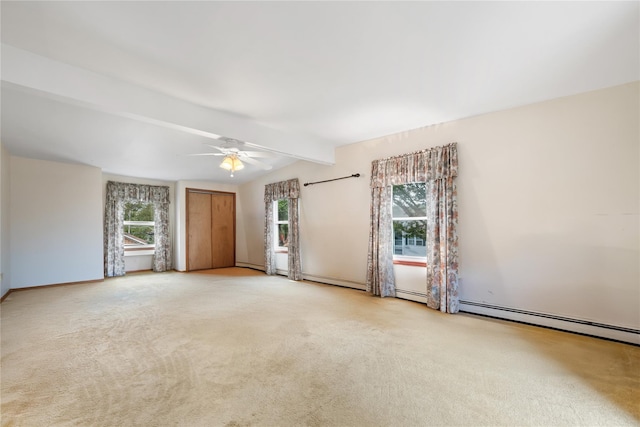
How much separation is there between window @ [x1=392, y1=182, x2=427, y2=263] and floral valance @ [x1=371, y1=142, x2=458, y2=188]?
24 cm

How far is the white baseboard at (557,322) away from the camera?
9.34 feet

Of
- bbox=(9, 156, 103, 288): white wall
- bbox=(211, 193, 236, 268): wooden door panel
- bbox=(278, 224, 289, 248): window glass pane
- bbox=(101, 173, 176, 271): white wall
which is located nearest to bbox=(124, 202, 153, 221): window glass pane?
bbox=(101, 173, 176, 271): white wall

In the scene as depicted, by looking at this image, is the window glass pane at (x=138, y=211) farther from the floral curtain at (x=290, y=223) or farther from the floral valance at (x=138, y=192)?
the floral curtain at (x=290, y=223)

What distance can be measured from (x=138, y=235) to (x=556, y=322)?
337 inches

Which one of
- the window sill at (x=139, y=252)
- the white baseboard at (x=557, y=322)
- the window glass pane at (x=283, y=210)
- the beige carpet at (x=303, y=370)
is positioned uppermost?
the window glass pane at (x=283, y=210)

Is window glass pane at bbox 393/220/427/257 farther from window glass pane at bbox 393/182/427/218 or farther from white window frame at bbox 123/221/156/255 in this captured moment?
white window frame at bbox 123/221/156/255

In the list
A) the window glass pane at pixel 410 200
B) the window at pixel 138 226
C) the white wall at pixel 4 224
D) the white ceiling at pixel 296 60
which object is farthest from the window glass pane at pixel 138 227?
the window glass pane at pixel 410 200

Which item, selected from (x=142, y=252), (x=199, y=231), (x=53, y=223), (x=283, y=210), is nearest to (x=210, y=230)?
(x=199, y=231)

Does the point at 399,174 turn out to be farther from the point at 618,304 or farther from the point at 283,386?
the point at 283,386

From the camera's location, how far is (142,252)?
7402 mm

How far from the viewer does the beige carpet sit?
1.81m

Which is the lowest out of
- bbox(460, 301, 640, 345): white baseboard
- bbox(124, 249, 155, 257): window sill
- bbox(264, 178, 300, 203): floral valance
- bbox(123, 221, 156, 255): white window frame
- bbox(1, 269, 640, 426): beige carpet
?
bbox(1, 269, 640, 426): beige carpet

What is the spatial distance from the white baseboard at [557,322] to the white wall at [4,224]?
7.12 metres

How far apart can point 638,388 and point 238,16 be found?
3933 mm
